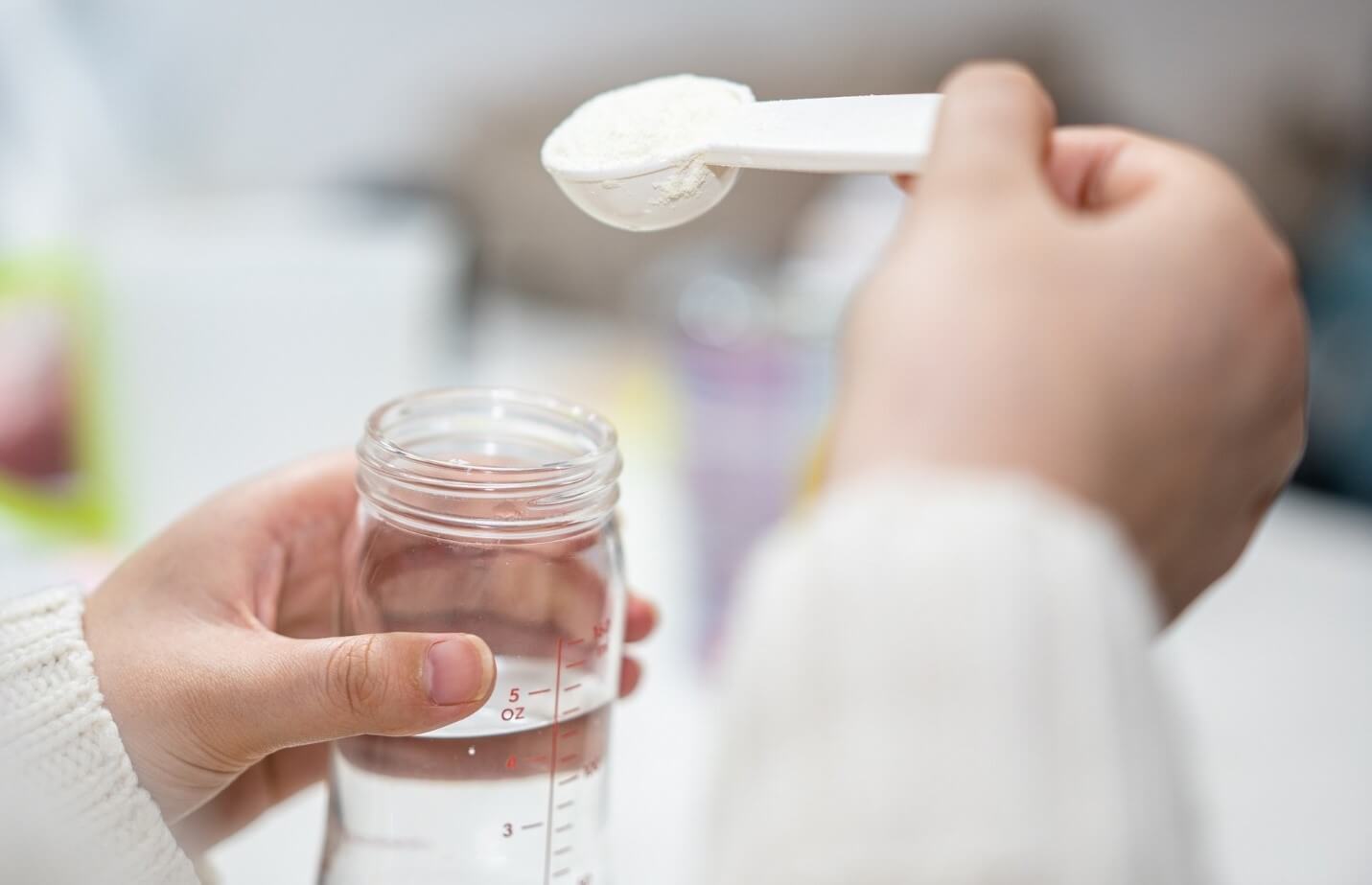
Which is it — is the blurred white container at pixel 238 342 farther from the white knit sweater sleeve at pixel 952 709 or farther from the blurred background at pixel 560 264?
the white knit sweater sleeve at pixel 952 709

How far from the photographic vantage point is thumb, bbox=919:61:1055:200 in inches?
15.5

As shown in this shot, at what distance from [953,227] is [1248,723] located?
2.57ft

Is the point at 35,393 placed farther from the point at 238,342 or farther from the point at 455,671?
the point at 455,671

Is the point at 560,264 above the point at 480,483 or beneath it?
beneath

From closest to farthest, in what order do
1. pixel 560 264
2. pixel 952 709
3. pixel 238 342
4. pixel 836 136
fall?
pixel 952 709 < pixel 836 136 < pixel 238 342 < pixel 560 264

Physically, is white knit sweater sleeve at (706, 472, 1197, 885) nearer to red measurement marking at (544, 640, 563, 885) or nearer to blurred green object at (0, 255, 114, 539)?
red measurement marking at (544, 640, 563, 885)

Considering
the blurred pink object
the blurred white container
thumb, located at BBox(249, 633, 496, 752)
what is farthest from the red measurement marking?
the blurred pink object

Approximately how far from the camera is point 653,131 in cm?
51

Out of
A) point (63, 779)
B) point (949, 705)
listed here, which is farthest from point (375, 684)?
point (949, 705)

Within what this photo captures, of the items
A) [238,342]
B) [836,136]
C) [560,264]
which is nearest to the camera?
[836,136]

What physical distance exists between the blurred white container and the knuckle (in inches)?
33.0

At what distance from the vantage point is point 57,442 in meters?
1.26

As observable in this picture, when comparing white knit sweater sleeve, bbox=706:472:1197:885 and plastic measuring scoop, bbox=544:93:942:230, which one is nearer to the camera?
white knit sweater sleeve, bbox=706:472:1197:885

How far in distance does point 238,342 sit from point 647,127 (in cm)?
84
